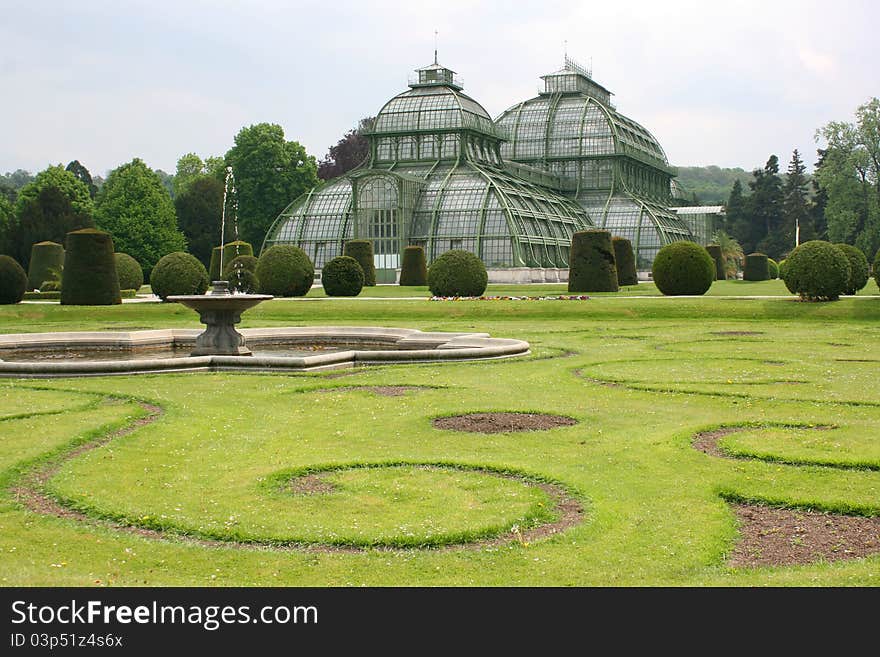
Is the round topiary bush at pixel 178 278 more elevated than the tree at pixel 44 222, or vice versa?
the tree at pixel 44 222

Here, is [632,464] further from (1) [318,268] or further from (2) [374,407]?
(1) [318,268]

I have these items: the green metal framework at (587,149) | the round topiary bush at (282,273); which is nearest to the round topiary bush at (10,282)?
the round topiary bush at (282,273)

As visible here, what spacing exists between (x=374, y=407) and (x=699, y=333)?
14360mm

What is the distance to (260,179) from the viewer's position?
259 feet

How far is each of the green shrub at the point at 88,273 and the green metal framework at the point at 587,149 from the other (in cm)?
4706

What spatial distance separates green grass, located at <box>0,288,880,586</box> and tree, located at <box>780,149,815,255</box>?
80.5 meters

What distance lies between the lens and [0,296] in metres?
38.1

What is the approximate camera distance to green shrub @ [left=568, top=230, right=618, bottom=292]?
133ft

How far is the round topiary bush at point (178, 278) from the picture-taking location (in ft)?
126

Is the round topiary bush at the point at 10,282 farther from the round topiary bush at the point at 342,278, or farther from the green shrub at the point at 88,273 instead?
the round topiary bush at the point at 342,278

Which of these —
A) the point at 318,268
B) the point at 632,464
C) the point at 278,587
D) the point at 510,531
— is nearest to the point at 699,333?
the point at 632,464

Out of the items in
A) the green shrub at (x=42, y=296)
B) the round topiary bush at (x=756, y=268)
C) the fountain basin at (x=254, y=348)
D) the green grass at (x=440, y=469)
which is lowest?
the green grass at (x=440, y=469)

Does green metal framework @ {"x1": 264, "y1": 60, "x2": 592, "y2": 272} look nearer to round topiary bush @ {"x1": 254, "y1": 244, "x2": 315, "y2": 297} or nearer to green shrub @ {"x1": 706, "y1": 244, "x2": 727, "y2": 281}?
green shrub @ {"x1": 706, "y1": 244, "x2": 727, "y2": 281}

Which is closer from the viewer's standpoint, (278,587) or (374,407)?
(278,587)
